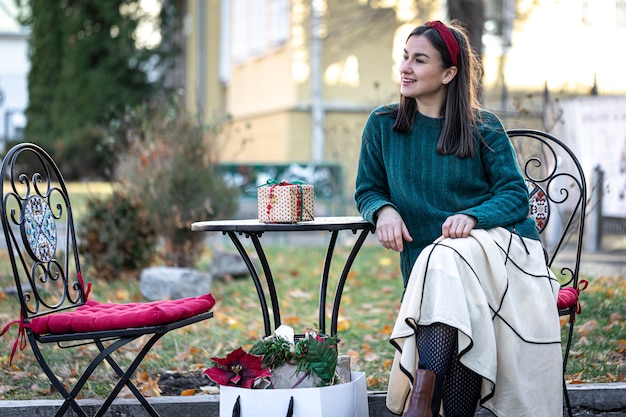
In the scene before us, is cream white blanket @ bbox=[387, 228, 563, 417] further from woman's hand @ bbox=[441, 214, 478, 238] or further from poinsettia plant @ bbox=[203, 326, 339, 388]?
poinsettia plant @ bbox=[203, 326, 339, 388]

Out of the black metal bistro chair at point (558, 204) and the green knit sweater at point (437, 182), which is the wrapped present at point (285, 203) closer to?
the green knit sweater at point (437, 182)

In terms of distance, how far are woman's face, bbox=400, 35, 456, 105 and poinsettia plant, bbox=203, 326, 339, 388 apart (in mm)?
1033

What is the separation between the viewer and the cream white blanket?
339 cm

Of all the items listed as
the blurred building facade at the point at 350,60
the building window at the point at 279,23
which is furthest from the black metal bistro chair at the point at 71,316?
the building window at the point at 279,23

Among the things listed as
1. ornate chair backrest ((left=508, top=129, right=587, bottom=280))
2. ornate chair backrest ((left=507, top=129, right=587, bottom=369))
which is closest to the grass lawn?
ornate chair backrest ((left=507, top=129, right=587, bottom=369))

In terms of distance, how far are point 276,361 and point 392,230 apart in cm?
65

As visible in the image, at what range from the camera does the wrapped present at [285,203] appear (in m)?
3.82

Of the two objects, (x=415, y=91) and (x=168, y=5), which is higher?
(x=168, y=5)

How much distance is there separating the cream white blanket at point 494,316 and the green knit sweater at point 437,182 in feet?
0.69

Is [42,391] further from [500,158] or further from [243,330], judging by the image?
[500,158]

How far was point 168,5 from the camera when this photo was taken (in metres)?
23.2

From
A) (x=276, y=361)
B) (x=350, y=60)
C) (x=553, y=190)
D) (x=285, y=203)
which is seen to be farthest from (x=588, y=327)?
(x=350, y=60)

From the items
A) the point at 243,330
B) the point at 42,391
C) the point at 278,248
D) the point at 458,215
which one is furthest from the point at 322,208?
the point at 458,215

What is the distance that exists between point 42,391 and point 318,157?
452 inches
